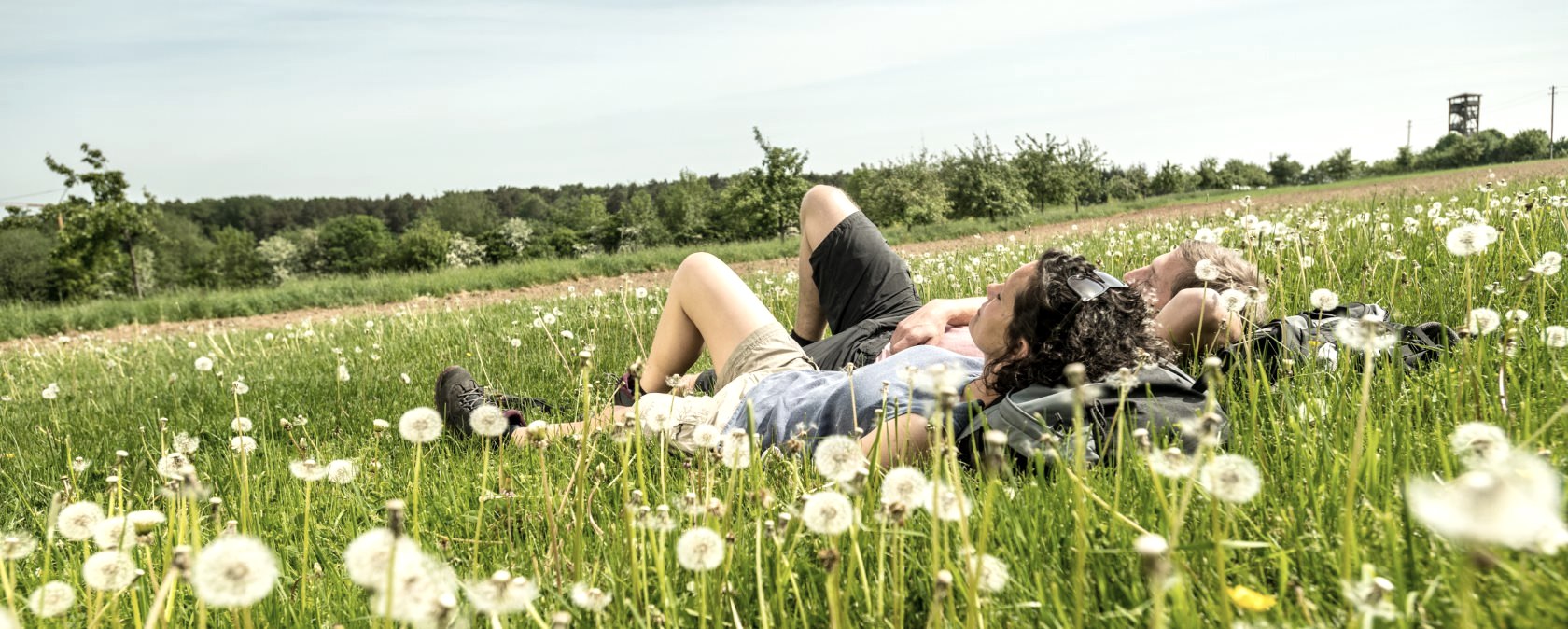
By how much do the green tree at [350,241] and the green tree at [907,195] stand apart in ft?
220

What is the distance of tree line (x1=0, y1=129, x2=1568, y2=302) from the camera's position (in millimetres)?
32906

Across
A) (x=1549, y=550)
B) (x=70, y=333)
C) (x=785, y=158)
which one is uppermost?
(x=785, y=158)

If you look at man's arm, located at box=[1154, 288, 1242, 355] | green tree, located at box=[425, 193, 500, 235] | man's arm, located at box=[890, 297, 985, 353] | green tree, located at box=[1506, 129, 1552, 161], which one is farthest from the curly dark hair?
green tree, located at box=[425, 193, 500, 235]

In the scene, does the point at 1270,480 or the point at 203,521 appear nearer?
the point at 1270,480

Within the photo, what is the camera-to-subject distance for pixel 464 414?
3752 millimetres

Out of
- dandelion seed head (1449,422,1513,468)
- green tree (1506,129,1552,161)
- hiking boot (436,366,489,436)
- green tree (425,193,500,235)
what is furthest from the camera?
green tree (425,193,500,235)

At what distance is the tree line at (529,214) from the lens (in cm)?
3291

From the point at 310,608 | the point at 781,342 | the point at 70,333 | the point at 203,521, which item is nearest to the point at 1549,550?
the point at 310,608

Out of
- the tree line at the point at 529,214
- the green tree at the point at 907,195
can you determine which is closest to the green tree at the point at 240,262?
the tree line at the point at 529,214

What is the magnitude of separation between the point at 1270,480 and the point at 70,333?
23.7m

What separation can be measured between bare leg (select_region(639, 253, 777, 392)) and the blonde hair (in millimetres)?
1809

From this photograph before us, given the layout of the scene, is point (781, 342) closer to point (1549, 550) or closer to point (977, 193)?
point (1549, 550)

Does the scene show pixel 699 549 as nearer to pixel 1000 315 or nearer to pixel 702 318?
pixel 1000 315

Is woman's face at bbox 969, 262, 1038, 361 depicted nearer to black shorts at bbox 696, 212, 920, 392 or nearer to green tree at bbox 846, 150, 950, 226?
black shorts at bbox 696, 212, 920, 392
